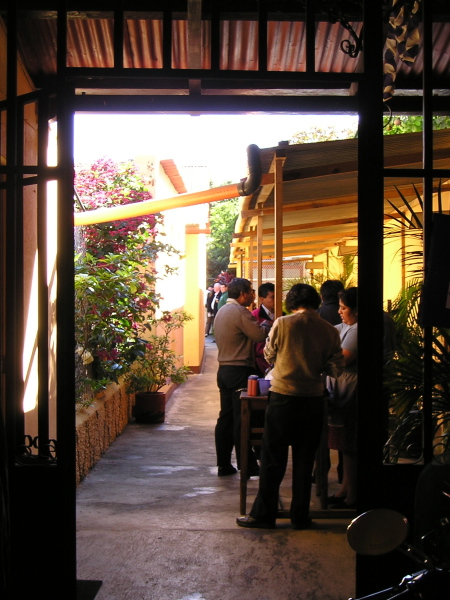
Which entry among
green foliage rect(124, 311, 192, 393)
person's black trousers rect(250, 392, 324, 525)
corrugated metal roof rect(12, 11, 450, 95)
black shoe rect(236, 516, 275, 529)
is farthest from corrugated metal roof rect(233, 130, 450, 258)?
black shoe rect(236, 516, 275, 529)

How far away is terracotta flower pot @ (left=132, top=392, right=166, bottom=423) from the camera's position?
33.5 feet

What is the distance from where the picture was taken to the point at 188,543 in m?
5.37

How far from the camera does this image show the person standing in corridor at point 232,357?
7.34 meters

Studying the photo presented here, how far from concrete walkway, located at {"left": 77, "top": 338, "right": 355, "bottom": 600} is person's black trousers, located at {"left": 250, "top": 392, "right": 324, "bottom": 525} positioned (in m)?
0.19

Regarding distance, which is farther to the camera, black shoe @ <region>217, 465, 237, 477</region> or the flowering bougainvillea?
the flowering bougainvillea

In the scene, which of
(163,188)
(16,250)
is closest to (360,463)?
(16,250)

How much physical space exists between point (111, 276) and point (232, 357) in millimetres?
1923

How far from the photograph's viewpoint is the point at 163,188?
12977mm

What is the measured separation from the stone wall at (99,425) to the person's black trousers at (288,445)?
6.57 feet

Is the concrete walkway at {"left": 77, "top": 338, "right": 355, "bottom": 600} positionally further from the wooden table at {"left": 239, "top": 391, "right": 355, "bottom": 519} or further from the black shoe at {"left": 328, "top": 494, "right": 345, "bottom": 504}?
the black shoe at {"left": 328, "top": 494, "right": 345, "bottom": 504}

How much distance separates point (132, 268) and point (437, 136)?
417cm

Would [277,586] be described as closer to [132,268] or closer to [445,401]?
[445,401]

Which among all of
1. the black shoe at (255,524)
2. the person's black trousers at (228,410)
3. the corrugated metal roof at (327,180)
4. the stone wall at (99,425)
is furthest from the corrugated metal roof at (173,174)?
the black shoe at (255,524)

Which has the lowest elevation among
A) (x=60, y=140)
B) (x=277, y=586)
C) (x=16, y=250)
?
(x=277, y=586)
